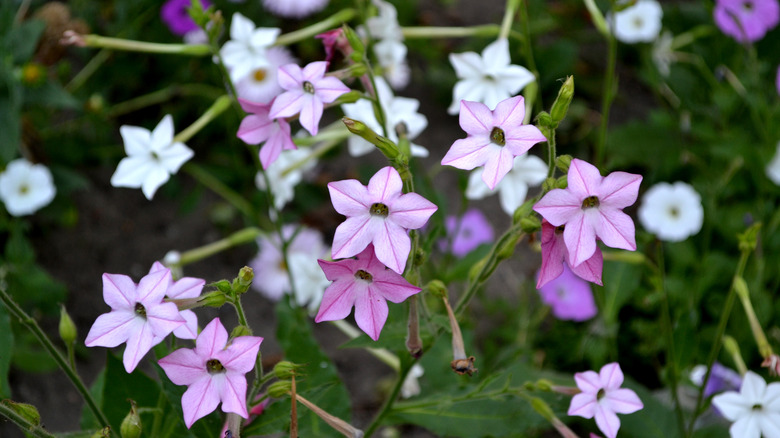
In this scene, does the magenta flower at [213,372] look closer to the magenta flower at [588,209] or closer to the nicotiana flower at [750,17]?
the magenta flower at [588,209]

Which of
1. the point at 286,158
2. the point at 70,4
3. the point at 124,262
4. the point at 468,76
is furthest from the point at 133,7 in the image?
the point at 468,76

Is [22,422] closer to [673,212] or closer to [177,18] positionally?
[177,18]

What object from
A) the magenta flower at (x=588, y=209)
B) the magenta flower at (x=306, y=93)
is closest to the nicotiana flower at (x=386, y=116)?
the magenta flower at (x=306, y=93)

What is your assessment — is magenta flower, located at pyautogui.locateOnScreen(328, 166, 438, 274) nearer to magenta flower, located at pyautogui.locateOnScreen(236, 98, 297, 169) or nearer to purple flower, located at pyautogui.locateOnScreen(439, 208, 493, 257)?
magenta flower, located at pyautogui.locateOnScreen(236, 98, 297, 169)

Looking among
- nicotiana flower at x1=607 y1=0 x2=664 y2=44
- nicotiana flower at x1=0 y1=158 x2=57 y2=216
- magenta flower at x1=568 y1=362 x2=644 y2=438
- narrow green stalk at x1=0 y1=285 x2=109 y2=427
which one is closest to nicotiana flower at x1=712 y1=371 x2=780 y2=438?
magenta flower at x1=568 y1=362 x2=644 y2=438

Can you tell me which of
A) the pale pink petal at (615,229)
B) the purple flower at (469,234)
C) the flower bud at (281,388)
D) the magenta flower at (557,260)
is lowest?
the purple flower at (469,234)
